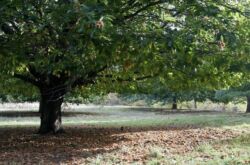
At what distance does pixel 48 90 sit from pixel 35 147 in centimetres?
273

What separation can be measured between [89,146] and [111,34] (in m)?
5.22

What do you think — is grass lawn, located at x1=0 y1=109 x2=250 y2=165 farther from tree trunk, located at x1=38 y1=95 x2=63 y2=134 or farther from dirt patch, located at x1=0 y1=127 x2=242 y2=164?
tree trunk, located at x1=38 y1=95 x2=63 y2=134

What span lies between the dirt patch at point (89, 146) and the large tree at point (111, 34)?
6.78ft

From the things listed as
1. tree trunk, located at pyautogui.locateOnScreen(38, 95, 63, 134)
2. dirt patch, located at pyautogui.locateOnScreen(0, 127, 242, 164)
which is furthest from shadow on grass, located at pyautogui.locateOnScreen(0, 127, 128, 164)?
tree trunk, located at pyautogui.locateOnScreen(38, 95, 63, 134)

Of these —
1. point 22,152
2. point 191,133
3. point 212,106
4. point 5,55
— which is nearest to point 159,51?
point 5,55

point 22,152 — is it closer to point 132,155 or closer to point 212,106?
point 132,155

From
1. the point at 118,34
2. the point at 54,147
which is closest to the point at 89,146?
the point at 54,147

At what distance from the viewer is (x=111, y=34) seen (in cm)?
761

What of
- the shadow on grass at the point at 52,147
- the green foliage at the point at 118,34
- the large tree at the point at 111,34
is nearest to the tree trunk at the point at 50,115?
the shadow on grass at the point at 52,147

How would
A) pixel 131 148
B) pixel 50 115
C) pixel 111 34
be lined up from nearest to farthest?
pixel 111 34
pixel 131 148
pixel 50 115

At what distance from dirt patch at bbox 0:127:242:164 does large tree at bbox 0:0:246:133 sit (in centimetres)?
207

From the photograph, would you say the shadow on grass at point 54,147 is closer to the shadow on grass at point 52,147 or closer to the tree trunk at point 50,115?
the shadow on grass at point 52,147

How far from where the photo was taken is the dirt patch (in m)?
10.1

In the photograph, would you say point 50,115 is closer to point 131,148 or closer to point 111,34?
point 131,148
